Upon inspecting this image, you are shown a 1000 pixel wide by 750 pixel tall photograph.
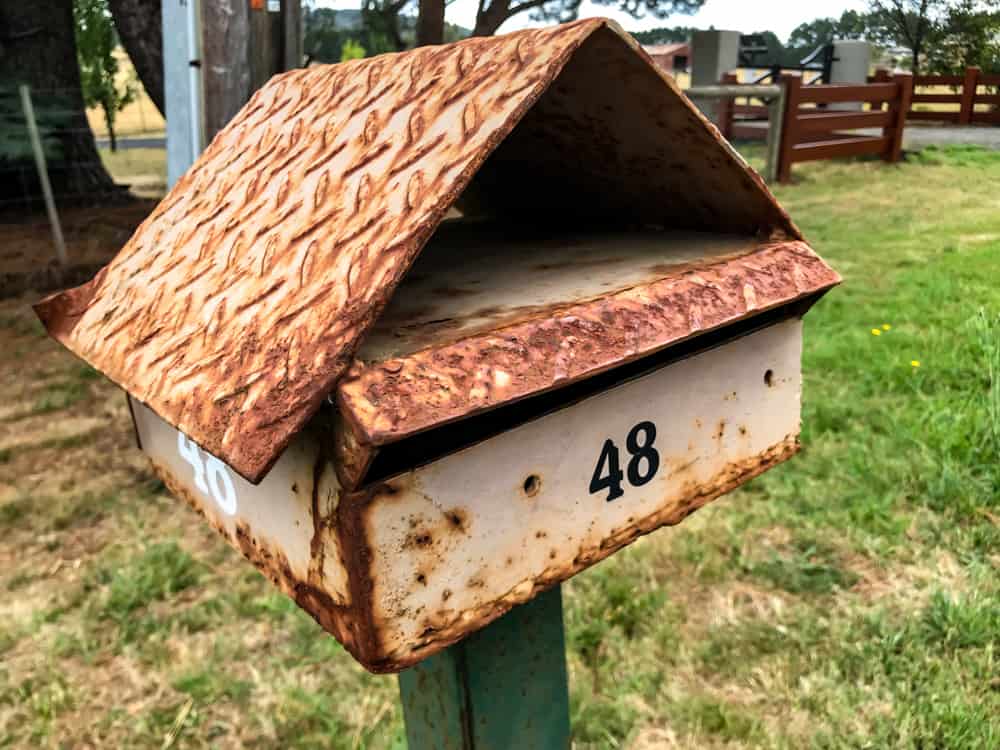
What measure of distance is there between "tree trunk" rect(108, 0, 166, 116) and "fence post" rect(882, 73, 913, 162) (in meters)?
6.39

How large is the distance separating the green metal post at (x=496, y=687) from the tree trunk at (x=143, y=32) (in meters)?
4.08

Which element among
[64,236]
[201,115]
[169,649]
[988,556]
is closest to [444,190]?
[169,649]

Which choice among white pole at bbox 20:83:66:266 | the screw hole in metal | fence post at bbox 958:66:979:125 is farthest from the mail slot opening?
fence post at bbox 958:66:979:125

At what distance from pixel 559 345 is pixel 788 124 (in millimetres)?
7385

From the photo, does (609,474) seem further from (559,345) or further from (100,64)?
(100,64)

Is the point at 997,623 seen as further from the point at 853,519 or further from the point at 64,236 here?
the point at 64,236

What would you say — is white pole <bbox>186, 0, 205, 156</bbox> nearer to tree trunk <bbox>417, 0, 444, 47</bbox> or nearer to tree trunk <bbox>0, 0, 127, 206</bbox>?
tree trunk <bbox>417, 0, 444, 47</bbox>

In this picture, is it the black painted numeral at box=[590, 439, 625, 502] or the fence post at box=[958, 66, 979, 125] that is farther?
the fence post at box=[958, 66, 979, 125]

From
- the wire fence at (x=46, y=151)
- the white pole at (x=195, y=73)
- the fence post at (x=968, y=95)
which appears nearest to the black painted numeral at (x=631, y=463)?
the white pole at (x=195, y=73)

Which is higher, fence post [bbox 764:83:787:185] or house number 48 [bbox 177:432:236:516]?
fence post [bbox 764:83:787:185]

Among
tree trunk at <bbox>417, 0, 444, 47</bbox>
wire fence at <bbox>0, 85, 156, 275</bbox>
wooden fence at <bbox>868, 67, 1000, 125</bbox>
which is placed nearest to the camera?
tree trunk at <bbox>417, 0, 444, 47</bbox>

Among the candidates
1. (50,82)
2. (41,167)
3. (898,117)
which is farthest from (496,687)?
(898,117)

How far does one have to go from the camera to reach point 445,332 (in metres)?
0.55

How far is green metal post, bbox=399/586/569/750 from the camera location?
2.69 ft
